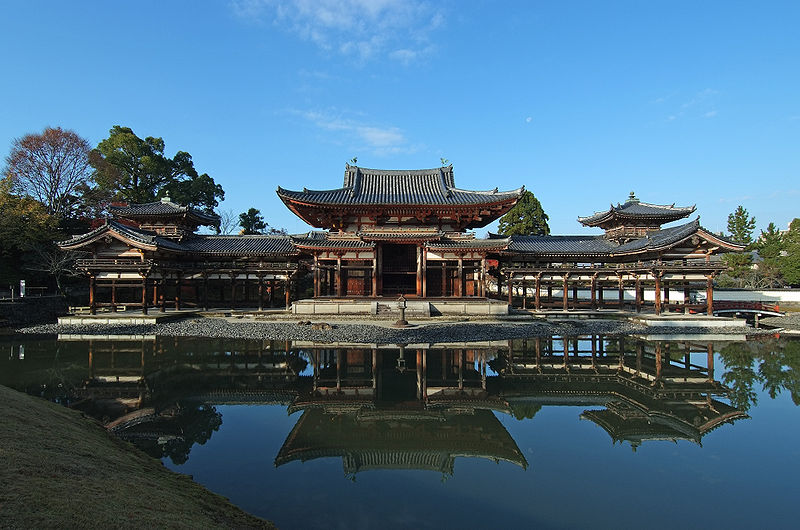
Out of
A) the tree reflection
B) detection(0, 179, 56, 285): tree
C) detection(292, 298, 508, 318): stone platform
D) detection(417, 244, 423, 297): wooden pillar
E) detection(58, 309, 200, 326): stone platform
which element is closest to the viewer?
the tree reflection

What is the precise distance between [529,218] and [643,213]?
13885mm

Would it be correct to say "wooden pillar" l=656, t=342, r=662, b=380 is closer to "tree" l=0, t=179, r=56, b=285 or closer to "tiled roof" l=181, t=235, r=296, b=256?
"tiled roof" l=181, t=235, r=296, b=256

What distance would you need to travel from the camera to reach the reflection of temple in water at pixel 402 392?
276 inches

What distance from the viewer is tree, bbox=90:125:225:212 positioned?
41500mm

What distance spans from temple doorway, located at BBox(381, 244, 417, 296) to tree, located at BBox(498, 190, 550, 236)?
1820cm

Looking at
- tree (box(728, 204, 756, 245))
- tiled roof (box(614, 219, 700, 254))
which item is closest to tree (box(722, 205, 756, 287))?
tree (box(728, 204, 756, 245))

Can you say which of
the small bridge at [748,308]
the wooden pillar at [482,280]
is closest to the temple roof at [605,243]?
the wooden pillar at [482,280]

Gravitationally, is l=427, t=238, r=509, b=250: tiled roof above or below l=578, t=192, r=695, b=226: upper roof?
below

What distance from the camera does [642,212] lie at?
28.3 m

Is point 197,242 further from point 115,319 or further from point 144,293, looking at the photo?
point 115,319

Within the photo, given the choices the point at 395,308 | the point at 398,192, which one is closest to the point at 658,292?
the point at 395,308

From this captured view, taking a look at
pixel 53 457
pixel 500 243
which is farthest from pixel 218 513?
pixel 500 243

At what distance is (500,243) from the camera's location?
23.8m

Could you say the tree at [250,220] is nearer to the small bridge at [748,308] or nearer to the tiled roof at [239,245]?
the tiled roof at [239,245]
